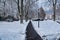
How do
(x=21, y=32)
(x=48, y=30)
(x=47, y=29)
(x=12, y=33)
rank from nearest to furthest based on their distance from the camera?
(x=12, y=33) → (x=21, y=32) → (x=48, y=30) → (x=47, y=29)

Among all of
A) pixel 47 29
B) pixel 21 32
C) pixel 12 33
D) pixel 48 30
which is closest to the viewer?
pixel 12 33

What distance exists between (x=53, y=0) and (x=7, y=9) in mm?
20588

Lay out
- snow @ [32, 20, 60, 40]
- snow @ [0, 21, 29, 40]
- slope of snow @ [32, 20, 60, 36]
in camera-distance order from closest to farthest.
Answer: snow @ [0, 21, 29, 40]
snow @ [32, 20, 60, 40]
slope of snow @ [32, 20, 60, 36]

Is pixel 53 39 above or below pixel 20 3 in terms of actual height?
A: below

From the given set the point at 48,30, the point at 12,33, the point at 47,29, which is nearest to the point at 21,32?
the point at 12,33

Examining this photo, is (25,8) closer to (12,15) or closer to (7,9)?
(7,9)

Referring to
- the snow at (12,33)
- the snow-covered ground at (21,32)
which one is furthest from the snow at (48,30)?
the snow at (12,33)

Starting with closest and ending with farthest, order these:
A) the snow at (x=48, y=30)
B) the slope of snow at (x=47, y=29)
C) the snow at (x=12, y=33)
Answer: the snow at (x=12, y=33) < the snow at (x=48, y=30) < the slope of snow at (x=47, y=29)

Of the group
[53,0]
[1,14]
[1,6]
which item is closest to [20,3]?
[53,0]

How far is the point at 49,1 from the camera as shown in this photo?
143 feet

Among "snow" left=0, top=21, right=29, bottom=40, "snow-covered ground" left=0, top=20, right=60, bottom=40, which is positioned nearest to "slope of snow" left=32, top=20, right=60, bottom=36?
"snow-covered ground" left=0, top=20, right=60, bottom=40

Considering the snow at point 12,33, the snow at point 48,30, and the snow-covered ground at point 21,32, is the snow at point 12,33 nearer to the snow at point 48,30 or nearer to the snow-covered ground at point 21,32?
the snow-covered ground at point 21,32

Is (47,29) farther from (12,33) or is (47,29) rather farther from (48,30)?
(12,33)

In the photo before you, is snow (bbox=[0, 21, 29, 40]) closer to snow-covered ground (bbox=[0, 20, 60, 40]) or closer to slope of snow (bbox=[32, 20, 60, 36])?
snow-covered ground (bbox=[0, 20, 60, 40])
